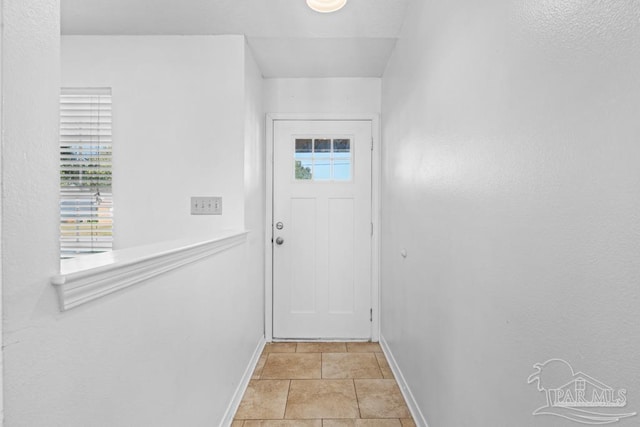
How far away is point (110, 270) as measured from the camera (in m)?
0.82

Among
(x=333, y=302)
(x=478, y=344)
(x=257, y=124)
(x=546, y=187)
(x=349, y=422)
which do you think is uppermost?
(x=257, y=124)

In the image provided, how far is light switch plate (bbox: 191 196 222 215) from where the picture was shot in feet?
7.61

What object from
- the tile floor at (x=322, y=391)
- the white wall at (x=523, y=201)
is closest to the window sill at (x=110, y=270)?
the white wall at (x=523, y=201)

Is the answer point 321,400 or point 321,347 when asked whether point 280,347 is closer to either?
point 321,347

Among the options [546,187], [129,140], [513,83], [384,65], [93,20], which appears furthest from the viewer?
[384,65]

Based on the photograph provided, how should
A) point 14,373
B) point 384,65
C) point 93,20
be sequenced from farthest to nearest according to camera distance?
point 384,65 → point 93,20 → point 14,373

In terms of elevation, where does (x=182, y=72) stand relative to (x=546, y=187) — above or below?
above

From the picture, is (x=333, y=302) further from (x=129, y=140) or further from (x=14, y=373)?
(x=14, y=373)

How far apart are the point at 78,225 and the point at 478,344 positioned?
247 cm

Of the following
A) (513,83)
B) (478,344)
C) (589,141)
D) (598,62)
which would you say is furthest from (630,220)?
(478,344)

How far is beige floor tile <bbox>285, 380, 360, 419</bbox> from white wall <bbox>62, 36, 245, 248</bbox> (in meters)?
1.12

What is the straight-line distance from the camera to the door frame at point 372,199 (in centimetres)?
308

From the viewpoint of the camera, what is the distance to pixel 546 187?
0.80 meters

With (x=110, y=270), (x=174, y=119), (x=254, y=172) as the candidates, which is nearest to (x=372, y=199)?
(x=254, y=172)
